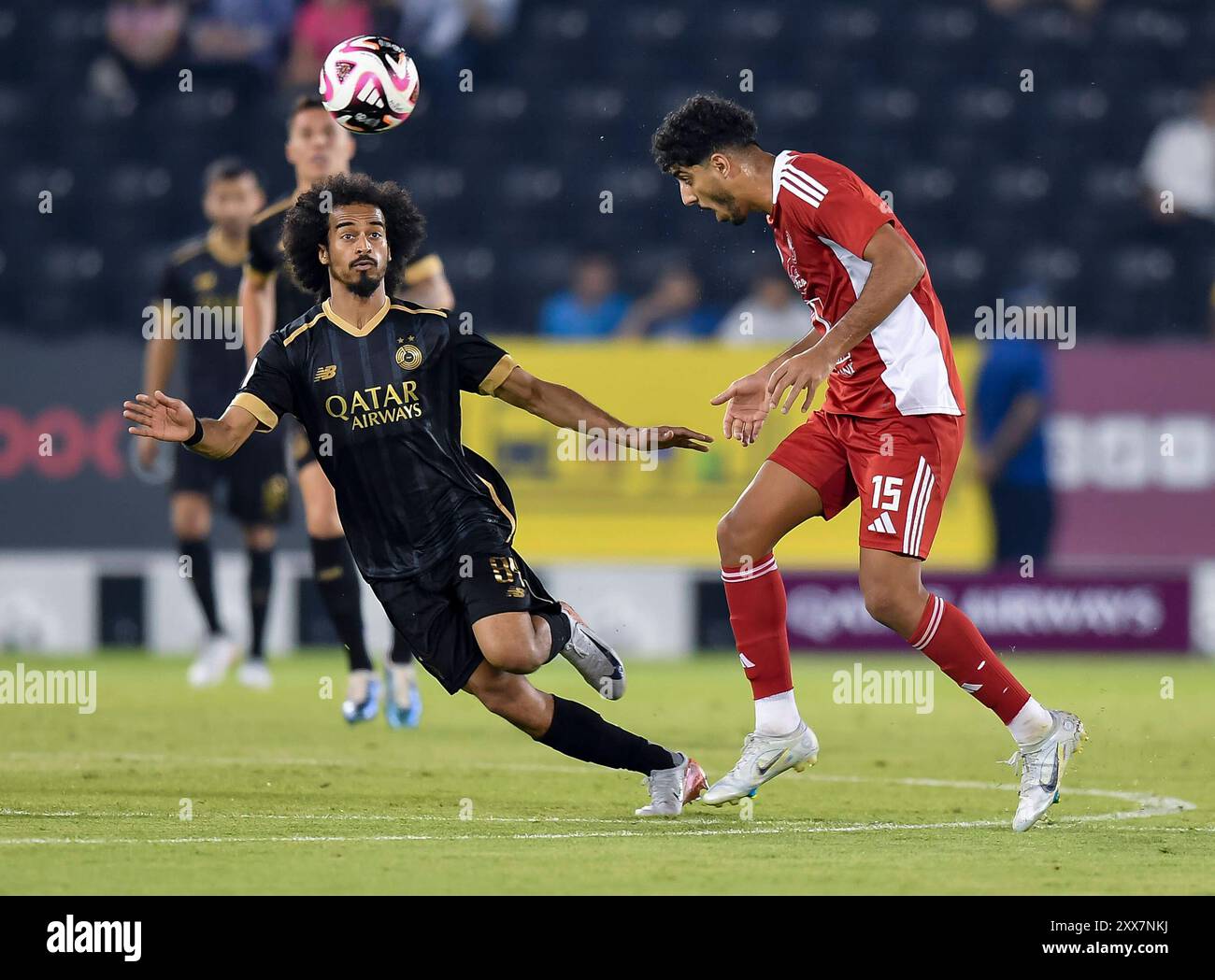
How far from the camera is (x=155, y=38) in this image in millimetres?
16234

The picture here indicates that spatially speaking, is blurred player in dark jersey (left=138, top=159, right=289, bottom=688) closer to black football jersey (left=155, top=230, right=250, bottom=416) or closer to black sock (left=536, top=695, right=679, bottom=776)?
black football jersey (left=155, top=230, right=250, bottom=416)

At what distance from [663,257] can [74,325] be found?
14.8ft

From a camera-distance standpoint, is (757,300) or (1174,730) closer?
(1174,730)

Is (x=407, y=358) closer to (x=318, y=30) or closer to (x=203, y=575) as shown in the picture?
(x=203, y=575)

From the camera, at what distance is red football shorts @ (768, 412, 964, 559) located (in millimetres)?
6504

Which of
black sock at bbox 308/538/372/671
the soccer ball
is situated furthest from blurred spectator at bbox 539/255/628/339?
the soccer ball

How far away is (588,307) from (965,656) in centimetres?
871

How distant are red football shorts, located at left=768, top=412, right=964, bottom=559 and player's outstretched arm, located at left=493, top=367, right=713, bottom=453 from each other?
20.0 inches

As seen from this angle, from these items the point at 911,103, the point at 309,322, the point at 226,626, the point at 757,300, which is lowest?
the point at 226,626

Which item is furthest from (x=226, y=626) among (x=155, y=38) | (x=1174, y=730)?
(x=1174, y=730)

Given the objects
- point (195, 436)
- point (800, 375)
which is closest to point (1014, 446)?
point (800, 375)

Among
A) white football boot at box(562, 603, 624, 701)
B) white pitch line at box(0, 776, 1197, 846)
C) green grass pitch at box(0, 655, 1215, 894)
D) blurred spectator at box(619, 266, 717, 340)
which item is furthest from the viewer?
blurred spectator at box(619, 266, 717, 340)

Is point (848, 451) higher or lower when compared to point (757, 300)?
lower
